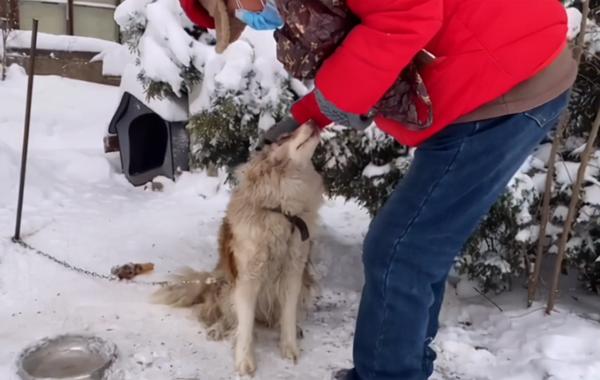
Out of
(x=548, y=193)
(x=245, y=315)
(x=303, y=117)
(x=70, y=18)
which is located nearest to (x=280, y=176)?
(x=303, y=117)

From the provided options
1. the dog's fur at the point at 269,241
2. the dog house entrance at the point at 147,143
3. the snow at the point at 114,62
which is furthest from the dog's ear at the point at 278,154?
the snow at the point at 114,62

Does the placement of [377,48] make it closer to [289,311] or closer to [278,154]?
[278,154]

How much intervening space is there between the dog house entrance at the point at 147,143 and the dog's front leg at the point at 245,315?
3.12 meters

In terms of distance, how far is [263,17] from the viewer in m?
1.75

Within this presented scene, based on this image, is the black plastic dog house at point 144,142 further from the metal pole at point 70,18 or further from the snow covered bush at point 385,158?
the metal pole at point 70,18

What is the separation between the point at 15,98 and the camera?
294 inches

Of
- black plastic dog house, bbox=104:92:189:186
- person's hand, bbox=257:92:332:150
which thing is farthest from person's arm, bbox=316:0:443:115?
black plastic dog house, bbox=104:92:189:186

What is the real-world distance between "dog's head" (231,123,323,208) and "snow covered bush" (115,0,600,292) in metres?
0.40

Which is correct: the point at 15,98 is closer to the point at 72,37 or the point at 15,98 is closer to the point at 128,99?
the point at 72,37

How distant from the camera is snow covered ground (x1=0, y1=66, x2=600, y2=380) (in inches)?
104

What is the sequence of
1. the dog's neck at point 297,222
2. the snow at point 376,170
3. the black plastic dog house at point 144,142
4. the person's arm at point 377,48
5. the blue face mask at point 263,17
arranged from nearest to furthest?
the person's arm at point 377,48 < the blue face mask at point 263,17 < the dog's neck at point 297,222 < the snow at point 376,170 < the black plastic dog house at point 144,142

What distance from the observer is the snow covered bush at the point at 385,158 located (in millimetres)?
2879

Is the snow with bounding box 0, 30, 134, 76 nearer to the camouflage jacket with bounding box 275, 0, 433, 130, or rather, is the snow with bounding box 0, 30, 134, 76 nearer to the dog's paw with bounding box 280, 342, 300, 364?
the dog's paw with bounding box 280, 342, 300, 364

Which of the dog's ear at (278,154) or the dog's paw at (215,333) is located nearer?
the dog's ear at (278,154)
